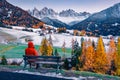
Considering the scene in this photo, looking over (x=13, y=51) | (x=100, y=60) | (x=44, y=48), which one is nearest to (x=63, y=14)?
(x=44, y=48)

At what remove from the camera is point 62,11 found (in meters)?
19.0

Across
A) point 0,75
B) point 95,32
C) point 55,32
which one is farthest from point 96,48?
point 0,75

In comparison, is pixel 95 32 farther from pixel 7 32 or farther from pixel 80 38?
pixel 7 32

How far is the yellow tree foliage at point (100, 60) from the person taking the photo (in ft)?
60.9

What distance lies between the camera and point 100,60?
19.5 m

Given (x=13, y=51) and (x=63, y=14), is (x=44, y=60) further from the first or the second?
(x=63, y=14)

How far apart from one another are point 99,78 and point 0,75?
125 inches

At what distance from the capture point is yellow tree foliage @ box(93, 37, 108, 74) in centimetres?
1856

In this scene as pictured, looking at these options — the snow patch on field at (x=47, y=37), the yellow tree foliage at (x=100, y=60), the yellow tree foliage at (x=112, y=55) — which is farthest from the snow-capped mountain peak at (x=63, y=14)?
the yellow tree foliage at (x=112, y=55)

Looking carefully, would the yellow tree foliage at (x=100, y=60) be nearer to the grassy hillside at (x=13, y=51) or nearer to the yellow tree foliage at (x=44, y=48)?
the grassy hillside at (x=13, y=51)

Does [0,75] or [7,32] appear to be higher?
[7,32]

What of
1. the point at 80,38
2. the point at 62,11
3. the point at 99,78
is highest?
the point at 62,11

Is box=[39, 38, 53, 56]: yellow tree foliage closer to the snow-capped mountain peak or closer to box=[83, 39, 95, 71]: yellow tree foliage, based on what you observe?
the snow-capped mountain peak

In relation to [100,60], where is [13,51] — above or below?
above
